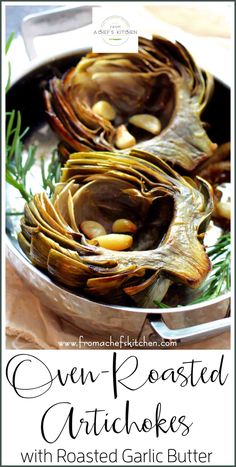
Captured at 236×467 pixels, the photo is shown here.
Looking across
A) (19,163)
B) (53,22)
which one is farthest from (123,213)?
(53,22)

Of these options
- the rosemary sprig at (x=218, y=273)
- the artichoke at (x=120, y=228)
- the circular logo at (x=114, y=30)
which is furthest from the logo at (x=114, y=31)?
the rosemary sprig at (x=218, y=273)

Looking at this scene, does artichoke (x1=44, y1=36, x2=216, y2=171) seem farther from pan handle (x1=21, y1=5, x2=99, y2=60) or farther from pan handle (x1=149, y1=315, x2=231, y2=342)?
pan handle (x1=149, y1=315, x2=231, y2=342)

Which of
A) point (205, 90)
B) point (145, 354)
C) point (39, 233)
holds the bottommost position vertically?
point (145, 354)

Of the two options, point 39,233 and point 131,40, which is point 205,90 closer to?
point 131,40

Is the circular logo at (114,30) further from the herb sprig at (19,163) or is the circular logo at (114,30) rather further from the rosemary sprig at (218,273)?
the rosemary sprig at (218,273)

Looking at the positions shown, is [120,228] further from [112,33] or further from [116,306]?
[112,33]

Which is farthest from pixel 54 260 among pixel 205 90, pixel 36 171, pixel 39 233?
pixel 205 90
